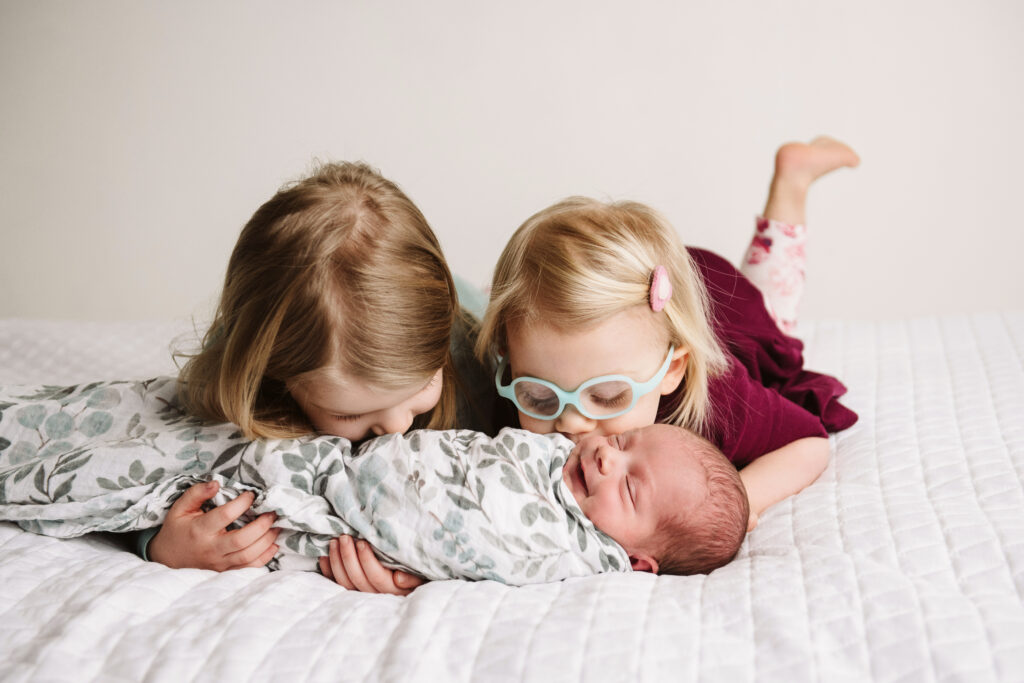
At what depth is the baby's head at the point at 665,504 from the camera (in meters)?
1.10

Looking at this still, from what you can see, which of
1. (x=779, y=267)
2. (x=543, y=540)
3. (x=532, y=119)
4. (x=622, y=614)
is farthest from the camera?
(x=532, y=119)

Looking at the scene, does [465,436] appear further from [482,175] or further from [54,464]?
[482,175]

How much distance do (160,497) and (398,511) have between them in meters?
0.33

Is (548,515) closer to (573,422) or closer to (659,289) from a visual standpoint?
(573,422)

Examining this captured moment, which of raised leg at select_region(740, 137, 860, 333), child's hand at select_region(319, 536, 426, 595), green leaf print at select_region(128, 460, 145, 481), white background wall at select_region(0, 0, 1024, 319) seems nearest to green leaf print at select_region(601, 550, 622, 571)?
child's hand at select_region(319, 536, 426, 595)

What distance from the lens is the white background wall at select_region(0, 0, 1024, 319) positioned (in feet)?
9.27

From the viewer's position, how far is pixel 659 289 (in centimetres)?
130

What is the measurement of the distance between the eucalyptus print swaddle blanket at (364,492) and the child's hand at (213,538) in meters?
0.02

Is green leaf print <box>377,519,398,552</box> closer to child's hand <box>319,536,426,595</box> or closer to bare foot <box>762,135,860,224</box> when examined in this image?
child's hand <box>319,536,426,595</box>

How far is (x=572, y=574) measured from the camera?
106 centimetres

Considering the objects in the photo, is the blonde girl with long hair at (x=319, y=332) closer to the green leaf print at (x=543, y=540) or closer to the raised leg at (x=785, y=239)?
the green leaf print at (x=543, y=540)

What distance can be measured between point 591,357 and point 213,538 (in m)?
0.55

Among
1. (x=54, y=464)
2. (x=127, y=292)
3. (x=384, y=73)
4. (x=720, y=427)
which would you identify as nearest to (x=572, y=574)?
(x=720, y=427)

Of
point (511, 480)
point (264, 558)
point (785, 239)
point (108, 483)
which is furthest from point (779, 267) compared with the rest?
point (108, 483)
